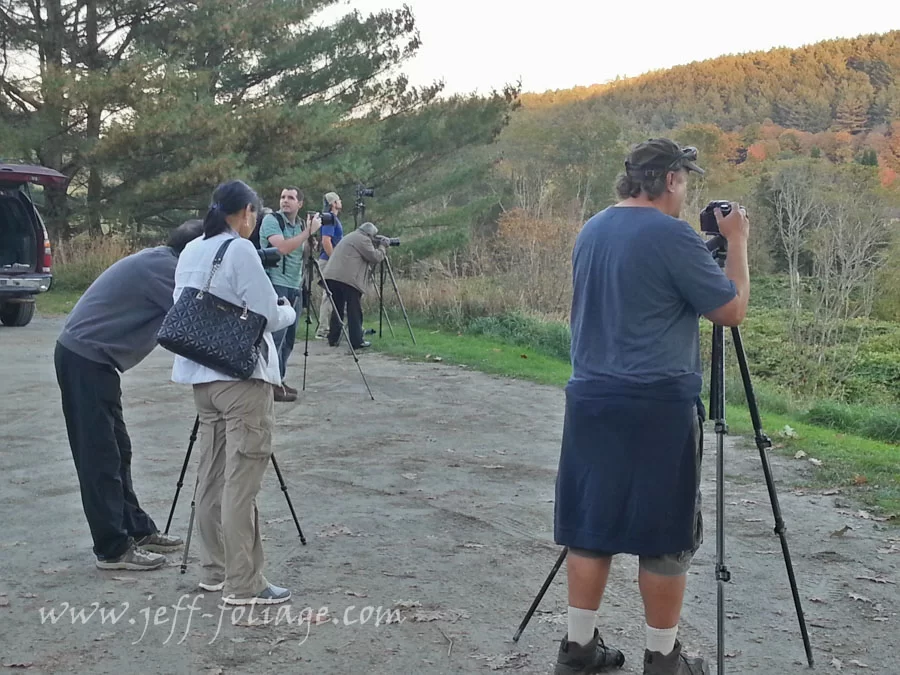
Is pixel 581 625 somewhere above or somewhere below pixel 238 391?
below

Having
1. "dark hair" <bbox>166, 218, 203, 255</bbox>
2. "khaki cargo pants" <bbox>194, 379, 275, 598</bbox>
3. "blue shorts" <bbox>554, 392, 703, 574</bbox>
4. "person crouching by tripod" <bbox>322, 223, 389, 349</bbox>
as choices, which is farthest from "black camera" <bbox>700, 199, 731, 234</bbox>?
"person crouching by tripod" <bbox>322, 223, 389, 349</bbox>

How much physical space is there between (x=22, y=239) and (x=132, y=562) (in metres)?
10.9

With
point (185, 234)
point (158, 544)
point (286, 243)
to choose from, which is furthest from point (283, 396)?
point (185, 234)

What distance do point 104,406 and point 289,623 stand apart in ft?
4.38

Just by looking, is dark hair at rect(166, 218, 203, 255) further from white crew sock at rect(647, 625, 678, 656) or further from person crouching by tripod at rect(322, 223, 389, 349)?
person crouching by tripod at rect(322, 223, 389, 349)

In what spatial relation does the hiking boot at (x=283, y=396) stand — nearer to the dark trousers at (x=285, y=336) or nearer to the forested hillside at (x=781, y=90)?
the dark trousers at (x=285, y=336)

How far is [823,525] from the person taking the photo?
563 centimetres

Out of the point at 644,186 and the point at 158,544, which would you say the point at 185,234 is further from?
the point at 644,186

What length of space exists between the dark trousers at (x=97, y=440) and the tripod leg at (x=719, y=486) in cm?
262

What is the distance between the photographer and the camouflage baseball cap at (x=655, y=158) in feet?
10.5

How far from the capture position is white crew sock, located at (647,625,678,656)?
3.29 meters

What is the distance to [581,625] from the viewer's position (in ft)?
11.1

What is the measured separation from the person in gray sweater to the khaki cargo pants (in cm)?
58

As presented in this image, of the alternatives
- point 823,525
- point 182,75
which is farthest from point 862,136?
point 823,525
